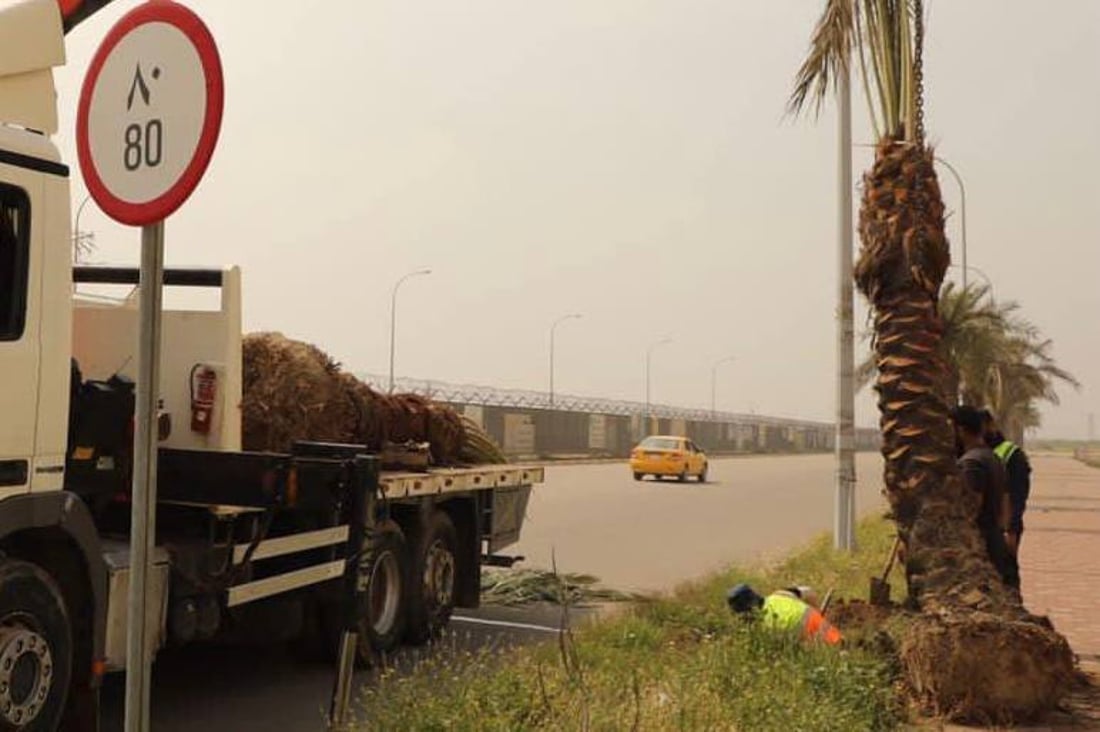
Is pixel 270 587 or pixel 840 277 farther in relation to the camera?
pixel 840 277

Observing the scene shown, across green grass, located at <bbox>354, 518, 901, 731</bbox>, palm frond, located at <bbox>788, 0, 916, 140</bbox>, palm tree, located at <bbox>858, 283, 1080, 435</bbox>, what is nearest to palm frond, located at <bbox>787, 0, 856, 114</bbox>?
palm frond, located at <bbox>788, 0, 916, 140</bbox>

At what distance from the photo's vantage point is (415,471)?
869cm

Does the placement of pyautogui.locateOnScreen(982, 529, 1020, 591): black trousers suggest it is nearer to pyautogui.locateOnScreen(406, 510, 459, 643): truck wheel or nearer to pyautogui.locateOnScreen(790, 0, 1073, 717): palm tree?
pyautogui.locateOnScreen(790, 0, 1073, 717): palm tree

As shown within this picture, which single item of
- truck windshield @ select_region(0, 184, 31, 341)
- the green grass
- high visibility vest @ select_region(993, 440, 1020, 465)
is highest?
truck windshield @ select_region(0, 184, 31, 341)

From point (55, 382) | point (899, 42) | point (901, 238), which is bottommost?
point (55, 382)

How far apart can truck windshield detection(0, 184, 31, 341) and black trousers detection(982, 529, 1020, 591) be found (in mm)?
6327

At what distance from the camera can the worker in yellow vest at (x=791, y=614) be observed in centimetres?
702

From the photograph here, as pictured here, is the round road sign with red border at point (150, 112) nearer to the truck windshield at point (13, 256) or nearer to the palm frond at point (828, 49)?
the truck windshield at point (13, 256)

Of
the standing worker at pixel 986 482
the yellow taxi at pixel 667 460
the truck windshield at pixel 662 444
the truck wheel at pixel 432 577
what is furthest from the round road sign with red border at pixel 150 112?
the truck windshield at pixel 662 444

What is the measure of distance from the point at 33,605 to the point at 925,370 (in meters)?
5.86

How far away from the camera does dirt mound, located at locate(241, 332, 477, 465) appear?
7285 millimetres

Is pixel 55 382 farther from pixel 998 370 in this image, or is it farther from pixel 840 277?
pixel 998 370

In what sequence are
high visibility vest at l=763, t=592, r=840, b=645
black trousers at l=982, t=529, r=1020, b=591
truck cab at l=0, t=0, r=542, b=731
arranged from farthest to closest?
1. black trousers at l=982, t=529, r=1020, b=591
2. high visibility vest at l=763, t=592, r=840, b=645
3. truck cab at l=0, t=0, r=542, b=731

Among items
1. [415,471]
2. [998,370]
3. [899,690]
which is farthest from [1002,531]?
[998,370]
